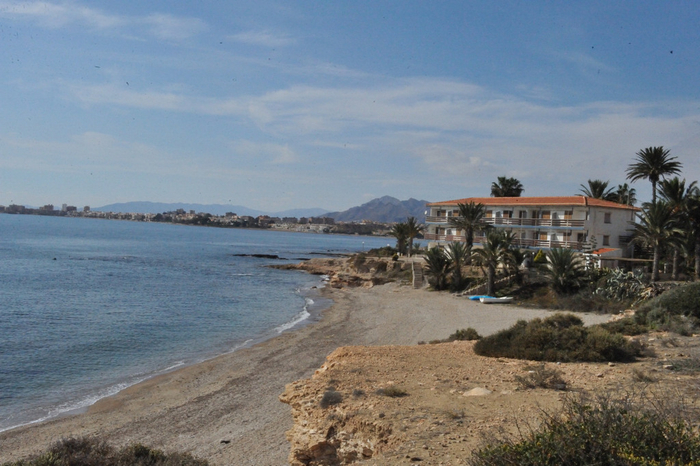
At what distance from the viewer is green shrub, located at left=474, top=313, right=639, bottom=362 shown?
13602 millimetres

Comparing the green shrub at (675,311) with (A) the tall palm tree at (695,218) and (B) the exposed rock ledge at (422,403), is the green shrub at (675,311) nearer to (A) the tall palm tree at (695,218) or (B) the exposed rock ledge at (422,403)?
(B) the exposed rock ledge at (422,403)

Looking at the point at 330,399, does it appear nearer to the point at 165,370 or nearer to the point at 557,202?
the point at 165,370

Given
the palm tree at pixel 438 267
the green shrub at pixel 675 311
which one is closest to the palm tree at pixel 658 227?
the green shrub at pixel 675 311

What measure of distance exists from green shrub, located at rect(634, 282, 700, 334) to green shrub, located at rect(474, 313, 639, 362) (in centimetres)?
498

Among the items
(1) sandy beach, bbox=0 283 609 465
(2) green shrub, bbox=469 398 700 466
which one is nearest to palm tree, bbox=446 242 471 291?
(1) sandy beach, bbox=0 283 609 465

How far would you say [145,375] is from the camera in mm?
20984

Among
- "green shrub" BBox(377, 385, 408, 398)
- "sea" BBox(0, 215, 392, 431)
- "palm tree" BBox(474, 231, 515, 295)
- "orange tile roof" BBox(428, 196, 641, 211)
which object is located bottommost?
"sea" BBox(0, 215, 392, 431)

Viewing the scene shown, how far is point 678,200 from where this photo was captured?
35312 millimetres

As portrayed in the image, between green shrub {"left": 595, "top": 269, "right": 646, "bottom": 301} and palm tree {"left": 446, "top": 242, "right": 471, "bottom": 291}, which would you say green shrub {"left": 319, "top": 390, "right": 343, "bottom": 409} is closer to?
green shrub {"left": 595, "top": 269, "right": 646, "bottom": 301}

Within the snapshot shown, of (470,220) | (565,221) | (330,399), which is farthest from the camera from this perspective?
(470,220)

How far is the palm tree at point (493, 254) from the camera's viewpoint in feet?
123

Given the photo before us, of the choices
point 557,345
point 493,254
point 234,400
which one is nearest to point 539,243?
point 493,254

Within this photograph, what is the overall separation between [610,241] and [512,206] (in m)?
9.57

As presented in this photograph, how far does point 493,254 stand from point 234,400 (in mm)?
25083
